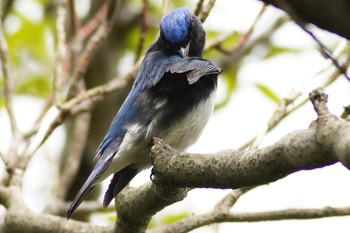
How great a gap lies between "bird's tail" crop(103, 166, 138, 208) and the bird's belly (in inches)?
12.5

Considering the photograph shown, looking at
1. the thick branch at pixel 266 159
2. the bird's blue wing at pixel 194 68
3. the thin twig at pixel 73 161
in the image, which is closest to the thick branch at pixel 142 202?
the thick branch at pixel 266 159

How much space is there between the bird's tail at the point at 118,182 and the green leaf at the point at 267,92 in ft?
7.14

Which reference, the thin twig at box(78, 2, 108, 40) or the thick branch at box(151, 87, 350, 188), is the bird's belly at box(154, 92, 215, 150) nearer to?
the thick branch at box(151, 87, 350, 188)

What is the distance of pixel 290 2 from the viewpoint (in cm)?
101

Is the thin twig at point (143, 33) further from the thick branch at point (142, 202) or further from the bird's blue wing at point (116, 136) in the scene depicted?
the thick branch at point (142, 202)

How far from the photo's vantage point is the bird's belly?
3.55 m

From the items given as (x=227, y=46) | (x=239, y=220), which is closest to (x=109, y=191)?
(x=239, y=220)

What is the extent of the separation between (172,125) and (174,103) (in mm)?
142

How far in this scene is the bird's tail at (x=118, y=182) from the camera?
3.31m

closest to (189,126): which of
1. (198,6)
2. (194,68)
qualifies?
(194,68)

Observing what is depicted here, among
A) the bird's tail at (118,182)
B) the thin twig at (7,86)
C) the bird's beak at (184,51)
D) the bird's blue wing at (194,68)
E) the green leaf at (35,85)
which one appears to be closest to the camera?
the bird's blue wing at (194,68)

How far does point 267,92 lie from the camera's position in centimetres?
546

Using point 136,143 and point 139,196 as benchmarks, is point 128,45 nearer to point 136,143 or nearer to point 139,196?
point 136,143

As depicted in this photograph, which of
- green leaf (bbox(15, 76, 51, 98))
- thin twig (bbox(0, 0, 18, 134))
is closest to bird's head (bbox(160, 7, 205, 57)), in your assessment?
thin twig (bbox(0, 0, 18, 134))
